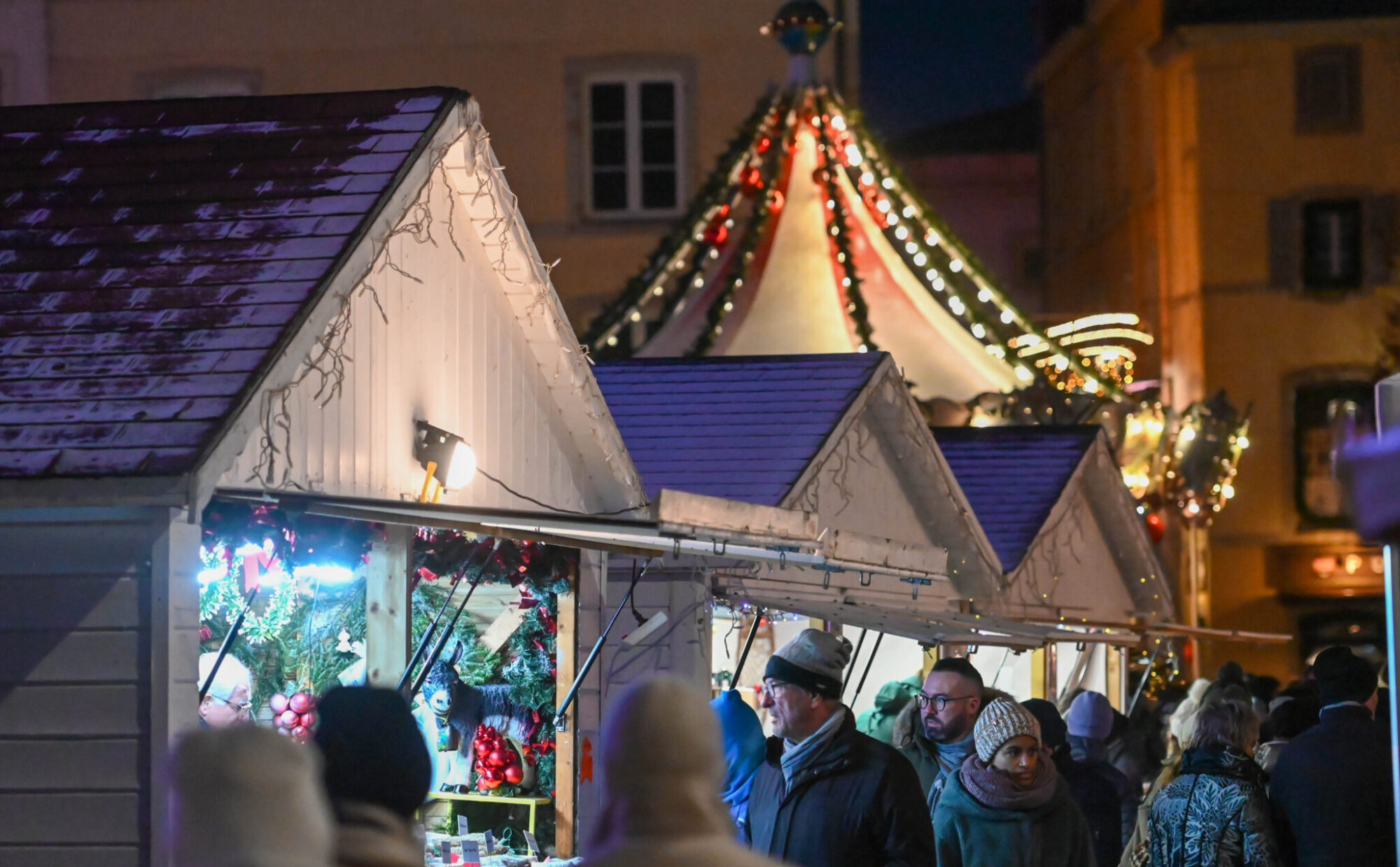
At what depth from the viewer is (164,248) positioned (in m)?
6.55

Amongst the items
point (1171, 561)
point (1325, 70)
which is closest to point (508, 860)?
point (1171, 561)

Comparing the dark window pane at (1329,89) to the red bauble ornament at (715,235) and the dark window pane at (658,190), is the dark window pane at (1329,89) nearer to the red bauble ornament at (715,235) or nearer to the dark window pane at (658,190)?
the dark window pane at (658,190)

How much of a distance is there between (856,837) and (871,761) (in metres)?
0.24

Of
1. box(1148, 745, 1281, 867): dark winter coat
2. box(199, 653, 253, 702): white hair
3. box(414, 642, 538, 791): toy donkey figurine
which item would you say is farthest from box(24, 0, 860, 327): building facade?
box(1148, 745, 1281, 867): dark winter coat

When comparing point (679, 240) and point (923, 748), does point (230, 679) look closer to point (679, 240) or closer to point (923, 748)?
point (923, 748)

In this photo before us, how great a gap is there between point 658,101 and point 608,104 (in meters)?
0.65

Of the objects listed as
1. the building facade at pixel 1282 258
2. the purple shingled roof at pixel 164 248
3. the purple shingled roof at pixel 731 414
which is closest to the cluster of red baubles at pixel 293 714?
the purple shingled roof at pixel 164 248

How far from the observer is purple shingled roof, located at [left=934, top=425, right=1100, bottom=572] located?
15.7 m

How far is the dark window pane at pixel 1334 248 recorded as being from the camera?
34.8 m

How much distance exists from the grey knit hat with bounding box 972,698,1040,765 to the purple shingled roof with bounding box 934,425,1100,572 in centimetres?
829

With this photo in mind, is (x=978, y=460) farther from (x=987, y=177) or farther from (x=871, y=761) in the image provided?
(x=987, y=177)

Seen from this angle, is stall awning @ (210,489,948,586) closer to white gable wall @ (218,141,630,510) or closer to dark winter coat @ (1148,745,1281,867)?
white gable wall @ (218,141,630,510)

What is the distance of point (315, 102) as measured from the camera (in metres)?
7.36

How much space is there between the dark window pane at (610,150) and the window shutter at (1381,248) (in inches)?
583
